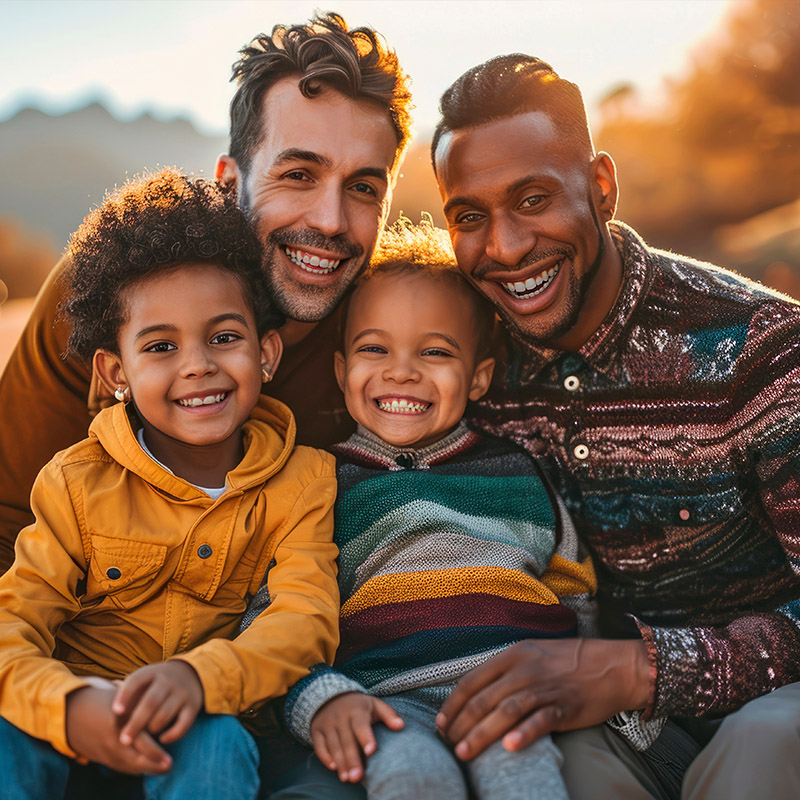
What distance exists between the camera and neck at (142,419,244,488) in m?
2.14

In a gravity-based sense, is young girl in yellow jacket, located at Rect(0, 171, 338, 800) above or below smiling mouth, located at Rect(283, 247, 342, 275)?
below

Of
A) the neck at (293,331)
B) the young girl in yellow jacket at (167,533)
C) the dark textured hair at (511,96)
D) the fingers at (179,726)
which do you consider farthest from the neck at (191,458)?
the dark textured hair at (511,96)

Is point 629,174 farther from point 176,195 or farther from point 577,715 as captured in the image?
point 577,715

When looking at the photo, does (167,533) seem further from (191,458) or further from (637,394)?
(637,394)

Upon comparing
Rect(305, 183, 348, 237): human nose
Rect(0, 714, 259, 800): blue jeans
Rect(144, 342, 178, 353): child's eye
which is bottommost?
Rect(0, 714, 259, 800): blue jeans

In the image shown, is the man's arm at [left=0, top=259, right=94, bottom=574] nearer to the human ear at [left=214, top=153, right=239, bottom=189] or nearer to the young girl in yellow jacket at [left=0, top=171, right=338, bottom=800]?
the young girl in yellow jacket at [left=0, top=171, right=338, bottom=800]

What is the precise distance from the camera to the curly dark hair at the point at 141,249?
212cm

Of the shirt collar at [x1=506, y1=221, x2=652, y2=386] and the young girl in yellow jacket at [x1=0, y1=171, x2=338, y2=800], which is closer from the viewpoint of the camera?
the young girl in yellow jacket at [x1=0, y1=171, x2=338, y2=800]

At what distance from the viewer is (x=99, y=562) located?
1.92 metres

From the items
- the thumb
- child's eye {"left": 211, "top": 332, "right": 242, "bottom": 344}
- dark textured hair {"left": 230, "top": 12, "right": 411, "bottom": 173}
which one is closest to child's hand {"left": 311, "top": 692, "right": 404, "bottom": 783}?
the thumb

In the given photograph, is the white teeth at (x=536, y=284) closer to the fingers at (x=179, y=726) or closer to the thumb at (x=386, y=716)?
the thumb at (x=386, y=716)

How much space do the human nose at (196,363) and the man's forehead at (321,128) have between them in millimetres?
876

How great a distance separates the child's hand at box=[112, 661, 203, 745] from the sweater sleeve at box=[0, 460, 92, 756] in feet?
0.42

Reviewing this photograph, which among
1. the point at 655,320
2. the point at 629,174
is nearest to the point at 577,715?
the point at 655,320
